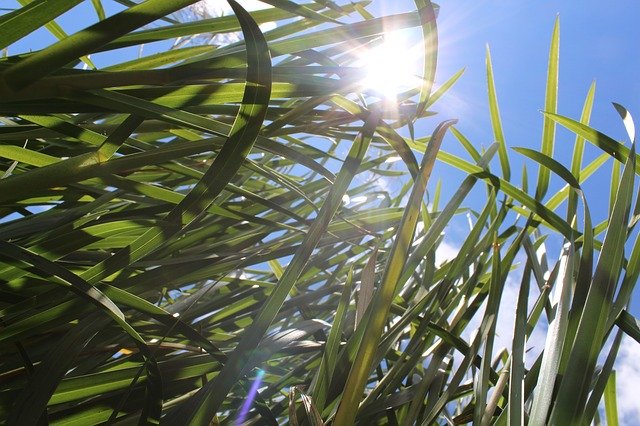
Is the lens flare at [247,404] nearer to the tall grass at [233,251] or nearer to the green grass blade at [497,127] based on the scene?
the tall grass at [233,251]

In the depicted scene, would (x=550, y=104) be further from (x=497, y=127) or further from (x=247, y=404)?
(x=247, y=404)

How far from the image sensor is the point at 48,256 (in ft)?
1.14

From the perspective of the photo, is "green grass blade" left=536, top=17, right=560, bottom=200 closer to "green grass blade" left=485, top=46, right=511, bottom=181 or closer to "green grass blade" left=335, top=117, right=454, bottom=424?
"green grass blade" left=485, top=46, right=511, bottom=181

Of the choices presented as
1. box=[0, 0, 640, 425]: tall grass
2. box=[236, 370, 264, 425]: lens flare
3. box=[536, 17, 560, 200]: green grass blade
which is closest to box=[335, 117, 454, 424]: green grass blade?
box=[0, 0, 640, 425]: tall grass

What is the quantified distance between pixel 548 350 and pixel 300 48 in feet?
0.68

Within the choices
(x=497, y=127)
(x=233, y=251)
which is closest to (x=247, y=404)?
(x=233, y=251)

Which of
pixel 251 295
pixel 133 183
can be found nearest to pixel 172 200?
pixel 133 183

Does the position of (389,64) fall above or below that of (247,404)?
above

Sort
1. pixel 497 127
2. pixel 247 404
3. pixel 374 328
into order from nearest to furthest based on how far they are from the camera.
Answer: pixel 374 328 < pixel 247 404 < pixel 497 127

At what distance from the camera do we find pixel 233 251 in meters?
0.47

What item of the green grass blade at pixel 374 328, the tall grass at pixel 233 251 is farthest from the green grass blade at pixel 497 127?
the green grass blade at pixel 374 328

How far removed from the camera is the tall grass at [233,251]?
253mm

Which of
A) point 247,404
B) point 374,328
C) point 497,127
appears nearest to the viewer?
point 374,328

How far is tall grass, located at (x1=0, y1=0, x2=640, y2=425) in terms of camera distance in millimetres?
253
